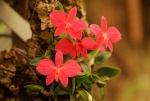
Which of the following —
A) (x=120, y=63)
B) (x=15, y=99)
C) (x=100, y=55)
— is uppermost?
(x=100, y=55)

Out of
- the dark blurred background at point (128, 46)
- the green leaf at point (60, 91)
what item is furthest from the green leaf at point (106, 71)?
the dark blurred background at point (128, 46)

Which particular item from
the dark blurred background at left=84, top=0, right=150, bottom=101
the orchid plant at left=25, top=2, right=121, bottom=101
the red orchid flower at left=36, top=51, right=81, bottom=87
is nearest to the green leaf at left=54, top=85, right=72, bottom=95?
the orchid plant at left=25, top=2, right=121, bottom=101

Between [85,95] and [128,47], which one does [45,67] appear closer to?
[85,95]

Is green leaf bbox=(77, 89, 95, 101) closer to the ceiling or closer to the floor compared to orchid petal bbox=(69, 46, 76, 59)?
closer to the floor

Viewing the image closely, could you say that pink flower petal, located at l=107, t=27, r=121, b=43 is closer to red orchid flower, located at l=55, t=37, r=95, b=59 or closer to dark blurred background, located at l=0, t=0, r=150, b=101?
red orchid flower, located at l=55, t=37, r=95, b=59

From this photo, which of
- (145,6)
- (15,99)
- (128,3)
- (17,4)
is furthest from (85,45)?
(145,6)

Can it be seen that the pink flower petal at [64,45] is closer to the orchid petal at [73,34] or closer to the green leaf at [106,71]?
the orchid petal at [73,34]

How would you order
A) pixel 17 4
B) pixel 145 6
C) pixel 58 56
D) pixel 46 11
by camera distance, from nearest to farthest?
pixel 58 56, pixel 46 11, pixel 17 4, pixel 145 6

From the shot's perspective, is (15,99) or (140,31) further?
(140,31)

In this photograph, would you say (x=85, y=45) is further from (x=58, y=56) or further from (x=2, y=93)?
(x=2, y=93)
